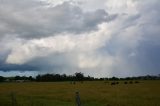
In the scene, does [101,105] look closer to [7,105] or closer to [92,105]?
[92,105]

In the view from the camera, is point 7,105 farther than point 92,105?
No

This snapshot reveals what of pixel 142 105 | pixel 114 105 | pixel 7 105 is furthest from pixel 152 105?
pixel 7 105

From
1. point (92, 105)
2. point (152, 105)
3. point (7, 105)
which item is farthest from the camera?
point (92, 105)

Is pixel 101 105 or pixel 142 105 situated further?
pixel 101 105

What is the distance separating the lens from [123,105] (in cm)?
2830

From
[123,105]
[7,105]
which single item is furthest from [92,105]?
[7,105]

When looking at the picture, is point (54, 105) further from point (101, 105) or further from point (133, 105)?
point (133, 105)

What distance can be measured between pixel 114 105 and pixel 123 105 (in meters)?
1.53

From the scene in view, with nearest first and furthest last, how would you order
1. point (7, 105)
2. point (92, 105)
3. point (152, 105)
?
point (7, 105) < point (152, 105) < point (92, 105)

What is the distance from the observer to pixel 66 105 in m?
29.3

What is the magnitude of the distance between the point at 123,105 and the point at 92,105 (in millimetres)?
3152

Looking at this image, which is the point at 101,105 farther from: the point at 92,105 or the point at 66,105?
the point at 66,105

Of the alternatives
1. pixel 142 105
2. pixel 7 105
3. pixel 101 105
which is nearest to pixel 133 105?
pixel 142 105

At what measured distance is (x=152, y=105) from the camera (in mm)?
27922
